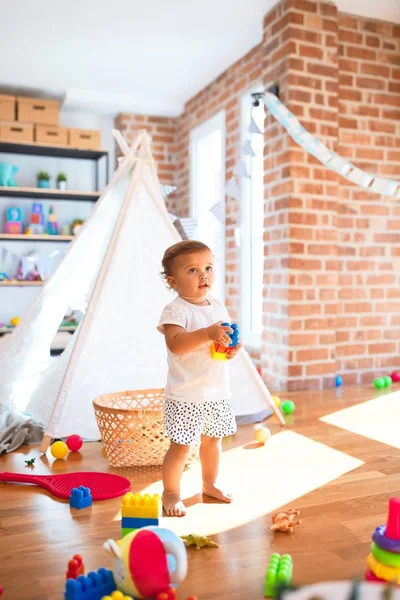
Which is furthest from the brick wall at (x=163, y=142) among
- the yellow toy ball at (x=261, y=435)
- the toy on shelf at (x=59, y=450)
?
the toy on shelf at (x=59, y=450)

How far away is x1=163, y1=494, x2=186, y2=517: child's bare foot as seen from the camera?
163cm

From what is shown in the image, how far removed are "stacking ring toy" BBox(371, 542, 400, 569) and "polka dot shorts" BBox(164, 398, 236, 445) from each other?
0.65 m

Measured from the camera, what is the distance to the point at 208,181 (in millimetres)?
4961

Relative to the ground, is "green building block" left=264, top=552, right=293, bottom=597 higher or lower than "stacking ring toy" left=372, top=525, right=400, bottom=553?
lower

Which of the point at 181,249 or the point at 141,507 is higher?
the point at 181,249

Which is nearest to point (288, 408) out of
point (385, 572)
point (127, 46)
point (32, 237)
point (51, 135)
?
point (385, 572)

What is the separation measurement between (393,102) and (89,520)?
3.23 metres

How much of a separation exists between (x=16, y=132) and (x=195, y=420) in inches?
146

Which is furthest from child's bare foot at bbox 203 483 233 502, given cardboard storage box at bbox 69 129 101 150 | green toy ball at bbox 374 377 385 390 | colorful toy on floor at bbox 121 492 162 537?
cardboard storage box at bbox 69 129 101 150

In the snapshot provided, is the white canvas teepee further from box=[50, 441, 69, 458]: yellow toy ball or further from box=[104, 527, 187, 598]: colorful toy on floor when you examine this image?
box=[104, 527, 187, 598]: colorful toy on floor

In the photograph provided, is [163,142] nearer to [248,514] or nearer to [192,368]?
[192,368]

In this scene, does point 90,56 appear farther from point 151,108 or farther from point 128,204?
point 128,204

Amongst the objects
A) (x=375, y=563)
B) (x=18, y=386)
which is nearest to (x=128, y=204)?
(x=18, y=386)

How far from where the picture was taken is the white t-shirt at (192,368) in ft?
5.58
